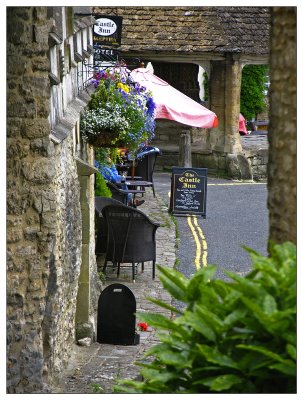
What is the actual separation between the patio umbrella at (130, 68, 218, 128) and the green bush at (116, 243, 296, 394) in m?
17.1

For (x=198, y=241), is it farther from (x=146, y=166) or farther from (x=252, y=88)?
(x=252, y=88)

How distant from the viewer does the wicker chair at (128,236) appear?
16.1 metres

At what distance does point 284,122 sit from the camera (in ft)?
18.9

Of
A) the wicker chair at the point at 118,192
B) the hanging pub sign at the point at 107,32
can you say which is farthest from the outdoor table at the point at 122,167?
the hanging pub sign at the point at 107,32

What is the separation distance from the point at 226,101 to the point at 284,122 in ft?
71.1

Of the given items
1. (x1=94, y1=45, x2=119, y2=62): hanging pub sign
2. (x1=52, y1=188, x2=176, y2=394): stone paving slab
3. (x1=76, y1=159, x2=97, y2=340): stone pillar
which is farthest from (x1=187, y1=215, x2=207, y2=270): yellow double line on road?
(x1=76, y1=159, x2=97, y2=340): stone pillar

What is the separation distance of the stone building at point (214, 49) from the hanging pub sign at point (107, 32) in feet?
28.5

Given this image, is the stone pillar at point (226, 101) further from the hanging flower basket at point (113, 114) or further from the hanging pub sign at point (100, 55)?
the hanging flower basket at point (113, 114)

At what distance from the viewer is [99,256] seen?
687 inches

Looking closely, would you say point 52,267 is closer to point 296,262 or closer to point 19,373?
point 19,373

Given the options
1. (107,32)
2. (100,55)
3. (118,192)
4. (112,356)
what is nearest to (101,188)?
(118,192)

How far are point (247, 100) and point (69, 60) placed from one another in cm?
2022

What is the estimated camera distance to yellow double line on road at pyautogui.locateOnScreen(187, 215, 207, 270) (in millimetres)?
17773

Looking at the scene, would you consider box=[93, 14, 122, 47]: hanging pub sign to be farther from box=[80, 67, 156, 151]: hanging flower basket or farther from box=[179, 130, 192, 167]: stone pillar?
box=[179, 130, 192, 167]: stone pillar
